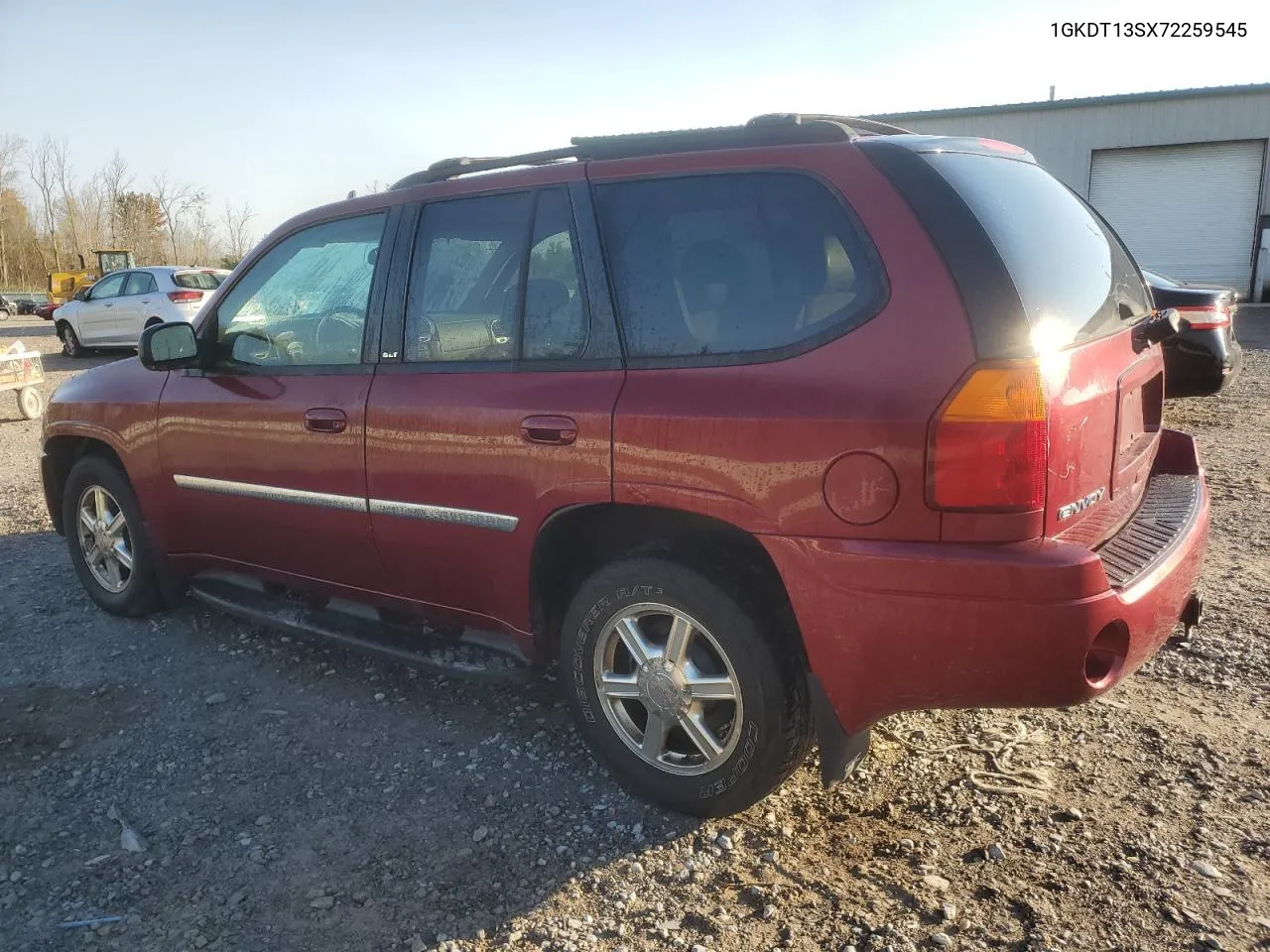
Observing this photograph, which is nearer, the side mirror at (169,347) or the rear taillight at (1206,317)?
the side mirror at (169,347)

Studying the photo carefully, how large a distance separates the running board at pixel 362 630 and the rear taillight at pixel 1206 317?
218 inches

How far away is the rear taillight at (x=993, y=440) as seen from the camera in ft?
7.32

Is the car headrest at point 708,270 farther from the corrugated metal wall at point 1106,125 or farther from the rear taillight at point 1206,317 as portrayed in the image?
the corrugated metal wall at point 1106,125

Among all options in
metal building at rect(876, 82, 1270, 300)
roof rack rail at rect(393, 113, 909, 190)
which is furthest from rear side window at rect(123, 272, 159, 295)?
metal building at rect(876, 82, 1270, 300)

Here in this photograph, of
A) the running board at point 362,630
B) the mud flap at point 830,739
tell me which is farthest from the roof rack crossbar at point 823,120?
the running board at point 362,630

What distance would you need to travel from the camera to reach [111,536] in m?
4.64

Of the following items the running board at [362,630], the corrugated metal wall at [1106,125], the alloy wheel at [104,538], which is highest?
the corrugated metal wall at [1106,125]

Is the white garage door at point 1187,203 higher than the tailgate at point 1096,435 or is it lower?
higher

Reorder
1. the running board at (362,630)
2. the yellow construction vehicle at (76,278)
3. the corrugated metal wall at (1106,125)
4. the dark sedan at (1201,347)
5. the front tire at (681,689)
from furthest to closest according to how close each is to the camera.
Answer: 1. the yellow construction vehicle at (76,278)
2. the corrugated metal wall at (1106,125)
3. the dark sedan at (1201,347)
4. the running board at (362,630)
5. the front tire at (681,689)

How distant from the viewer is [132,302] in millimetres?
17344

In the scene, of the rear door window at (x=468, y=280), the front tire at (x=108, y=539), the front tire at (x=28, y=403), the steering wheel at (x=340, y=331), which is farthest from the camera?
the front tire at (x=28, y=403)

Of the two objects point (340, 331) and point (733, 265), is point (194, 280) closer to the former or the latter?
point (340, 331)

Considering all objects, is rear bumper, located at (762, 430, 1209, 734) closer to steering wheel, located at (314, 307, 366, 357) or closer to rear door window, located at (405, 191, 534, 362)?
rear door window, located at (405, 191, 534, 362)

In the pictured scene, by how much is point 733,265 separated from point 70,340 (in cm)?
1968
